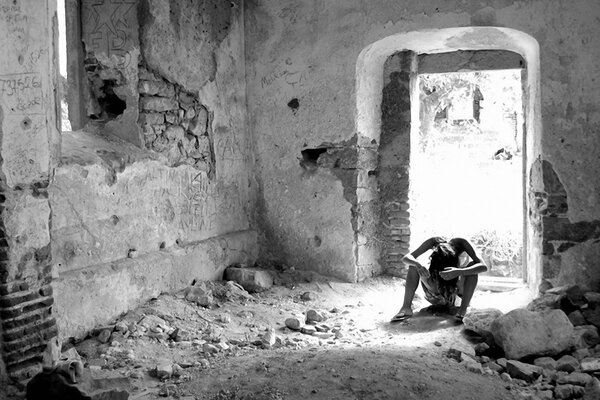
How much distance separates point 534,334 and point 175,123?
3258 millimetres

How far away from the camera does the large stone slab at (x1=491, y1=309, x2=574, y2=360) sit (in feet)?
13.3

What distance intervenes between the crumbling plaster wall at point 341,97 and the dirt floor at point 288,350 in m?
0.66

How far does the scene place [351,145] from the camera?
6.15 meters

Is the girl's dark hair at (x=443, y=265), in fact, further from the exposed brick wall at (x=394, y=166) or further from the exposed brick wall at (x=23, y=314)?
the exposed brick wall at (x=23, y=314)

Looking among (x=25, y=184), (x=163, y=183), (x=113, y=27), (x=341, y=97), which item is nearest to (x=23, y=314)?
(x=25, y=184)

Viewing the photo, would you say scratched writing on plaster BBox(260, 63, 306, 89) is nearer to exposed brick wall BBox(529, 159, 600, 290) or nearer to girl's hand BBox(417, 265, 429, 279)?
girl's hand BBox(417, 265, 429, 279)

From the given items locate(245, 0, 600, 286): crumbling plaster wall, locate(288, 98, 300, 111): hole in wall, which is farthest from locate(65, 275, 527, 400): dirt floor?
locate(288, 98, 300, 111): hole in wall

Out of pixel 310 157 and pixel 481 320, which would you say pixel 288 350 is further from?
pixel 310 157

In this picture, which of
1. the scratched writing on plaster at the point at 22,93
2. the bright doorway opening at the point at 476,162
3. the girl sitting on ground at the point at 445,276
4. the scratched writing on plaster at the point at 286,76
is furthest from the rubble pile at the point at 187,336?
the bright doorway opening at the point at 476,162

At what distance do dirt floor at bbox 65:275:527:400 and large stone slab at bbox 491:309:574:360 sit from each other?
1.21 feet

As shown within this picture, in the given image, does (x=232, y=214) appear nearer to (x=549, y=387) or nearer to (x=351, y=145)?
(x=351, y=145)

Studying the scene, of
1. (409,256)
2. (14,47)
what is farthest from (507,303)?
(14,47)

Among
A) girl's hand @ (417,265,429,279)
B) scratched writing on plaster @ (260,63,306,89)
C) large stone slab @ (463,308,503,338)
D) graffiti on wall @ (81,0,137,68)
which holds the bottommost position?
large stone slab @ (463,308,503,338)

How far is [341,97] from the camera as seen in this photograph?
611cm
